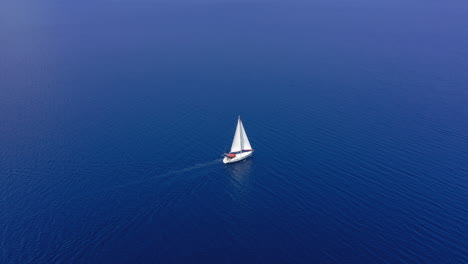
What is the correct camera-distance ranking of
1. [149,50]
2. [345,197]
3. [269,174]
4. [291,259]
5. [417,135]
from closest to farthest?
[291,259]
[345,197]
[269,174]
[417,135]
[149,50]

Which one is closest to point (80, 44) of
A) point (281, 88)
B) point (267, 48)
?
point (267, 48)

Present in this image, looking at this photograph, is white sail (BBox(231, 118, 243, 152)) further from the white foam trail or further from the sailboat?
the white foam trail

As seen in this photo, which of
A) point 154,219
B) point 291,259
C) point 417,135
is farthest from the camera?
point 417,135

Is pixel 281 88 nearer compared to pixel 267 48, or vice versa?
pixel 281 88

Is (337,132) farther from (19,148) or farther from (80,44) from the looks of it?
(80,44)

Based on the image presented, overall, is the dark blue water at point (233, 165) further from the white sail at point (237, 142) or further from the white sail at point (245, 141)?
the white sail at point (237, 142)

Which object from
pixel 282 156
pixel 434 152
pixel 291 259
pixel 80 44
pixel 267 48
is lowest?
pixel 291 259

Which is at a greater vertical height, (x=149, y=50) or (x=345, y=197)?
(x=149, y=50)
